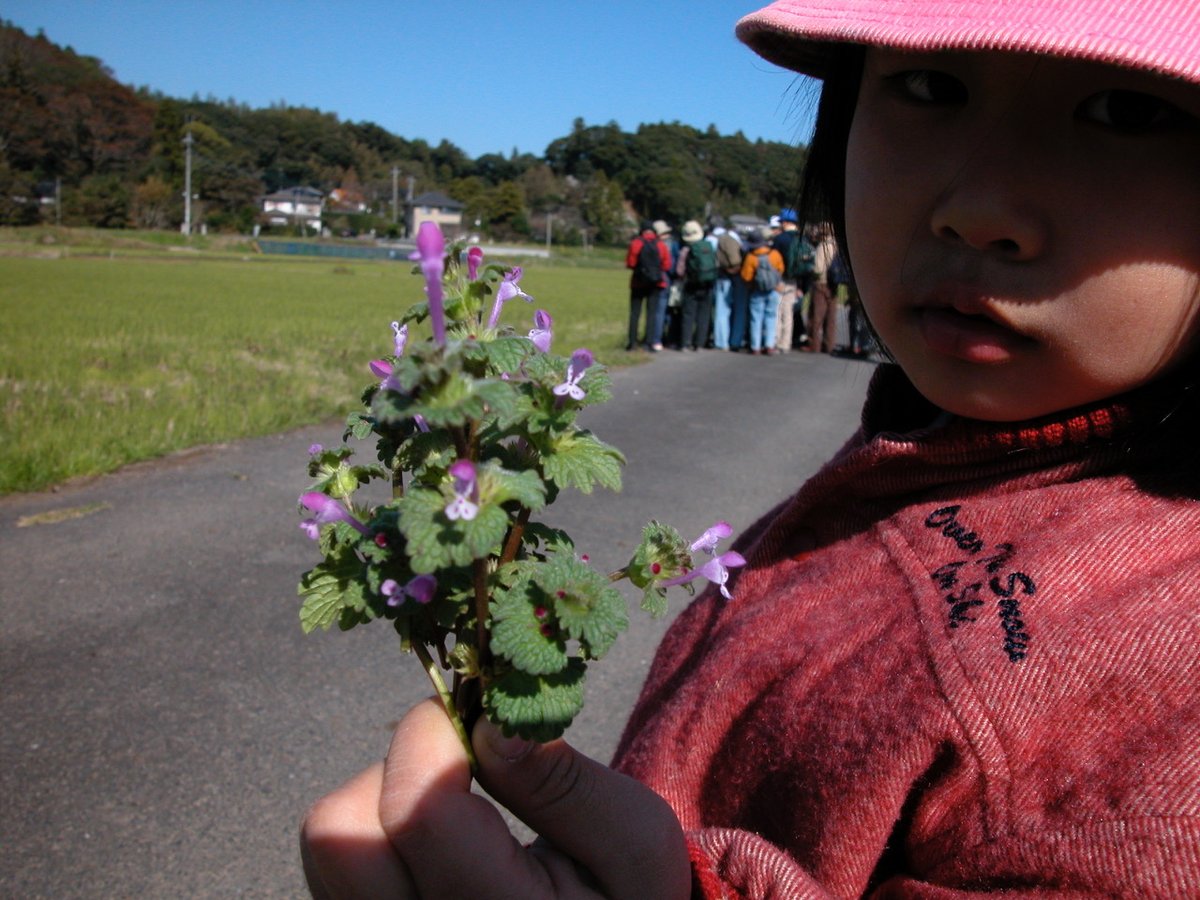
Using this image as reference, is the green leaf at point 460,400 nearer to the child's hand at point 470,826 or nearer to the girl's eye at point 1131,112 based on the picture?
the child's hand at point 470,826

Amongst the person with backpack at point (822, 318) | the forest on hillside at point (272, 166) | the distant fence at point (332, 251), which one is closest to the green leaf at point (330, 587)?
the person with backpack at point (822, 318)

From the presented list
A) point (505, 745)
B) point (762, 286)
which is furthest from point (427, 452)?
point (762, 286)

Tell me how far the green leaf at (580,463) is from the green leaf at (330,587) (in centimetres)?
17

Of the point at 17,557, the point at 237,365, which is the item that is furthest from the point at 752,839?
the point at 237,365

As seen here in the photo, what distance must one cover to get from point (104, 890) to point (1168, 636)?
3007 mm

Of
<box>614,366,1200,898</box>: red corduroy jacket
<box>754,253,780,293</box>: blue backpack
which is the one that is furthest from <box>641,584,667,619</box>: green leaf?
<box>754,253,780,293</box>: blue backpack

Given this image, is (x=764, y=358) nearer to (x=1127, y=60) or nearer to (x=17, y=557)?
(x=17, y=557)

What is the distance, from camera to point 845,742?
1.06 m

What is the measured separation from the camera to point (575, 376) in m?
0.71

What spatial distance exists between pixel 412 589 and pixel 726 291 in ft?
48.4

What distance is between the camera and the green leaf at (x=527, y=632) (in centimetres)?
67

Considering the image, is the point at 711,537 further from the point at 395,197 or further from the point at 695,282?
the point at 395,197

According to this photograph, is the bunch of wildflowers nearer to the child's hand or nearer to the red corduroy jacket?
the child's hand

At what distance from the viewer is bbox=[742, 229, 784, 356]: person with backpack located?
13812 millimetres
